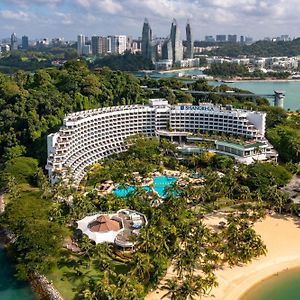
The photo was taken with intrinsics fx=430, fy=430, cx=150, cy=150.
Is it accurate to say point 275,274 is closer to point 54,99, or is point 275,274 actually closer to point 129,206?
point 129,206

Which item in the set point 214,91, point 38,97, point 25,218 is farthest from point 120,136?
point 214,91

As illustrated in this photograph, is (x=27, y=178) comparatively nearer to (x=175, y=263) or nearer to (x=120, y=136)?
(x=120, y=136)

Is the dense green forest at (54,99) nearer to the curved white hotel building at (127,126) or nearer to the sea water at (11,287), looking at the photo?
the curved white hotel building at (127,126)

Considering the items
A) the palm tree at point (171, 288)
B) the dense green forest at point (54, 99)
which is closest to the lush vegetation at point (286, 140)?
the dense green forest at point (54, 99)

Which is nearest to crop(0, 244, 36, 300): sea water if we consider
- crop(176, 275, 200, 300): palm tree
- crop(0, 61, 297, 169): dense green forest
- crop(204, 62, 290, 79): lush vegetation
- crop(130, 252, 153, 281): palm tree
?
crop(130, 252, 153, 281): palm tree

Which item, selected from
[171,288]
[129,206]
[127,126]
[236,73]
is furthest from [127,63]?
[171,288]

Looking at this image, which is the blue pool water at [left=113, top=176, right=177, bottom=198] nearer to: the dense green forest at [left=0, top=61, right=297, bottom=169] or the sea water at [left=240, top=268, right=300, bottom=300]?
the dense green forest at [left=0, top=61, right=297, bottom=169]
